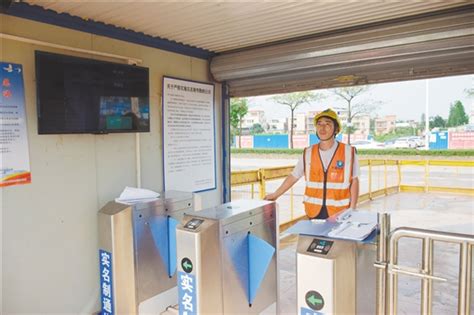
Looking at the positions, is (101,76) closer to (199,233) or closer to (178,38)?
(178,38)

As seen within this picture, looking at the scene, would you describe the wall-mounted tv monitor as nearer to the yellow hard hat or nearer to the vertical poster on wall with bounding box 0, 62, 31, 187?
the vertical poster on wall with bounding box 0, 62, 31, 187

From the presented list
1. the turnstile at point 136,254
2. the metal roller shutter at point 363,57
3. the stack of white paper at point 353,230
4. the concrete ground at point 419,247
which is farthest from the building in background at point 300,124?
the stack of white paper at point 353,230

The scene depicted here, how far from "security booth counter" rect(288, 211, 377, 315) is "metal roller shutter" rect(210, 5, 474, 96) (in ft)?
4.55

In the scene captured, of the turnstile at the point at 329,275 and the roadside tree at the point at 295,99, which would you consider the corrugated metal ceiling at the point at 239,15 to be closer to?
the turnstile at the point at 329,275

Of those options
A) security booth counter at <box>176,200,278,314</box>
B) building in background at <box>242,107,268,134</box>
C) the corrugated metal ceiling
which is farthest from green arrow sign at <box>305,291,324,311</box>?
building in background at <box>242,107,268,134</box>

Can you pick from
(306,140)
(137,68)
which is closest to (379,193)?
(137,68)

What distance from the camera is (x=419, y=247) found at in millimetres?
4430

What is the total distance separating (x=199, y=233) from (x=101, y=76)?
1.34 m

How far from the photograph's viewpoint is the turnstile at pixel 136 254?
250 cm

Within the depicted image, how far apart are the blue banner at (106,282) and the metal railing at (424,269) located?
1.68m

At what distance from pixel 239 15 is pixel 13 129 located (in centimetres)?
157

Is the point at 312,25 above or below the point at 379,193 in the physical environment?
above

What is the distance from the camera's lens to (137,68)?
9.33 feet

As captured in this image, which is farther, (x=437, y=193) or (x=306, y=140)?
(x=306, y=140)
